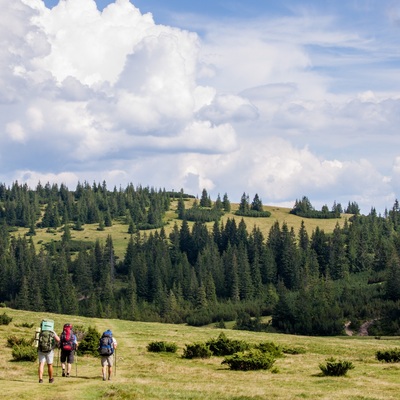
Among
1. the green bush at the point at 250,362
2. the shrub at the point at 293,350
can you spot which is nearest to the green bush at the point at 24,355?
the green bush at the point at 250,362

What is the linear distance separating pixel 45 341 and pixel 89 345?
13.2m

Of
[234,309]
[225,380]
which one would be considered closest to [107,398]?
[225,380]

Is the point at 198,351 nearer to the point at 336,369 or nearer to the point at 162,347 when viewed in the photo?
the point at 162,347

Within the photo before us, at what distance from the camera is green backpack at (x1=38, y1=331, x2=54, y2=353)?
3010 centimetres

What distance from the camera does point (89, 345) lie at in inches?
1694

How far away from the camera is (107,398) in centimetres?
2612

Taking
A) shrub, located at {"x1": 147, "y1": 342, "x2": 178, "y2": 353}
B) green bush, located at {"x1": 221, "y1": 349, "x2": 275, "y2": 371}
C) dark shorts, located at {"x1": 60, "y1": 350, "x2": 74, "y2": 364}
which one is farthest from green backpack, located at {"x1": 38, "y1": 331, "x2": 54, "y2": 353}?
shrub, located at {"x1": 147, "y1": 342, "x2": 178, "y2": 353}

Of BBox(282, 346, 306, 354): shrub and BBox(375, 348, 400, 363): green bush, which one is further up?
BBox(375, 348, 400, 363): green bush

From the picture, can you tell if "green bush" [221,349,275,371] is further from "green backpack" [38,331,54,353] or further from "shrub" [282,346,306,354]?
"green backpack" [38,331,54,353]

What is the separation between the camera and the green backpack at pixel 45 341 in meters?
30.1

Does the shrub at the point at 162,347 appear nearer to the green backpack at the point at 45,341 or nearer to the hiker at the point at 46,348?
the hiker at the point at 46,348

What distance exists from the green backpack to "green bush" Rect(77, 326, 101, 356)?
12760 mm

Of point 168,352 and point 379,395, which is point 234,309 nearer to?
point 168,352

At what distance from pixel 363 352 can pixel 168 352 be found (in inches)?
632
